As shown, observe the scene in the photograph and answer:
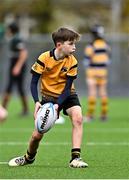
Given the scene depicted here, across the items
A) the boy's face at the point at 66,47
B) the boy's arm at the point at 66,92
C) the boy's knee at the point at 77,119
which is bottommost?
the boy's knee at the point at 77,119

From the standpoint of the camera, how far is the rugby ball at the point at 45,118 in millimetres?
9109

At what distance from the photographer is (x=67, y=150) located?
37.7ft

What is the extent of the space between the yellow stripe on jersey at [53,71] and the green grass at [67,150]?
0.92 metres

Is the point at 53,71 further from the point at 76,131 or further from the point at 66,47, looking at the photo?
the point at 76,131

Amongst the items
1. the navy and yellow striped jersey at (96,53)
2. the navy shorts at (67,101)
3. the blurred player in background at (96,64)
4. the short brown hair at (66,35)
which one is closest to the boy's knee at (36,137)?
the navy shorts at (67,101)

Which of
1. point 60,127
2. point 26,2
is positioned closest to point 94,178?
point 60,127

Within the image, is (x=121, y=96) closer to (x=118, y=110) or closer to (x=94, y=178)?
(x=118, y=110)

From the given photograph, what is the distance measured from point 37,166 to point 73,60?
4.32ft

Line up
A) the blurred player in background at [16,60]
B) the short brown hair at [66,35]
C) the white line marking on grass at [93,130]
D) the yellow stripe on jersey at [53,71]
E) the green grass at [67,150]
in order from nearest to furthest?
the green grass at [67,150] → the short brown hair at [66,35] → the yellow stripe on jersey at [53,71] → the white line marking on grass at [93,130] → the blurred player in background at [16,60]

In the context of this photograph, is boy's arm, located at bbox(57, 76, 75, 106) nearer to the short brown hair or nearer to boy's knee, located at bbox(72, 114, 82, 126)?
boy's knee, located at bbox(72, 114, 82, 126)

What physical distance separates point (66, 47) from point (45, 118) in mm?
882

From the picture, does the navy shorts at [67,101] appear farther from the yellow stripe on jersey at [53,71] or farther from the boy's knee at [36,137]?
the boy's knee at [36,137]

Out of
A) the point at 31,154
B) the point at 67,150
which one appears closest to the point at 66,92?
the point at 31,154

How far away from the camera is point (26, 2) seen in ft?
135
